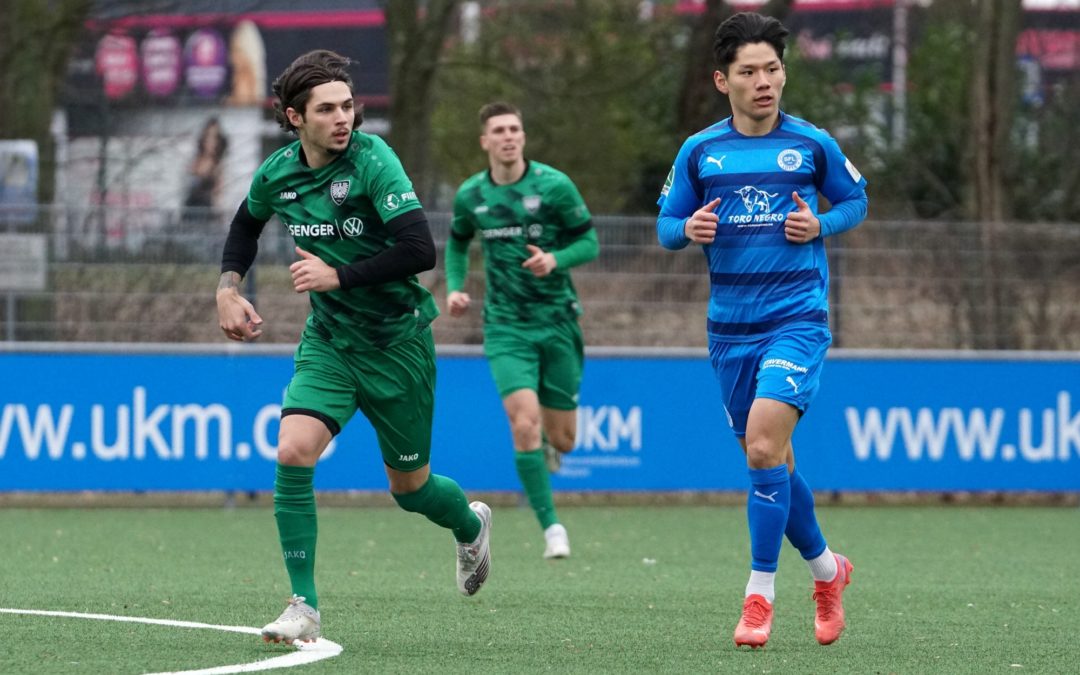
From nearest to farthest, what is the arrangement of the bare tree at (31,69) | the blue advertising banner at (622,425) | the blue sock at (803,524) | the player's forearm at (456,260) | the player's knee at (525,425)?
the blue sock at (803,524) < the player's knee at (525,425) < the player's forearm at (456,260) < the blue advertising banner at (622,425) < the bare tree at (31,69)

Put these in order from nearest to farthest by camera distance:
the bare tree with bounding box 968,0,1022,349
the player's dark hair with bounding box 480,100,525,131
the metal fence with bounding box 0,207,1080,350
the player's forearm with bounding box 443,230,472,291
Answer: the player's dark hair with bounding box 480,100,525,131 < the player's forearm with bounding box 443,230,472,291 < the metal fence with bounding box 0,207,1080,350 < the bare tree with bounding box 968,0,1022,349

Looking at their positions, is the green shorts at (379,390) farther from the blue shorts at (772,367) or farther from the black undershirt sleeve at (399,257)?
the blue shorts at (772,367)

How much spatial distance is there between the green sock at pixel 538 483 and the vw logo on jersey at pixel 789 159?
4.15 metres

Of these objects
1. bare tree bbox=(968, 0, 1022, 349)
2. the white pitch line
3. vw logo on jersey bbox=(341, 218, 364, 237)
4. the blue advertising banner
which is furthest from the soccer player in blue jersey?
bare tree bbox=(968, 0, 1022, 349)

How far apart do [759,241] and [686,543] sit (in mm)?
5003

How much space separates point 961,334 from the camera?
1491 centimetres

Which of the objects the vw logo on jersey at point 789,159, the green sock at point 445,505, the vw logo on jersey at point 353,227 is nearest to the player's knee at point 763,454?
the vw logo on jersey at point 789,159

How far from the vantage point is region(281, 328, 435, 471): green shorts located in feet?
22.7

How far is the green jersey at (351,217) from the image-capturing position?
6.82 m

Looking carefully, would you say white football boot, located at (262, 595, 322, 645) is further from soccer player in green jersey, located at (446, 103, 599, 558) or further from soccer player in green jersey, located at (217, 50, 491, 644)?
soccer player in green jersey, located at (446, 103, 599, 558)

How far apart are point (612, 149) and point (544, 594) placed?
19.4 meters

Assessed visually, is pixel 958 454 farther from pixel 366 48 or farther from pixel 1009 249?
pixel 366 48

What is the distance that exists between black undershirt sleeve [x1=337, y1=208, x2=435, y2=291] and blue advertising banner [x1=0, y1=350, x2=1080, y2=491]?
23.5ft

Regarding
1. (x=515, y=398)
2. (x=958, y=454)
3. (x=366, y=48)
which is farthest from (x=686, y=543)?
(x=366, y=48)
